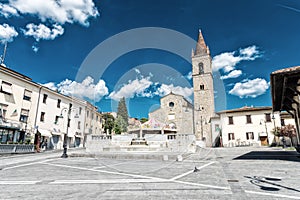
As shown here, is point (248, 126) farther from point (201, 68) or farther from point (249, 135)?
point (201, 68)

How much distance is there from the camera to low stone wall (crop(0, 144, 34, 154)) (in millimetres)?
15781

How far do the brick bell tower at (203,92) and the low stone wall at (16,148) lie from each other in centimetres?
2686

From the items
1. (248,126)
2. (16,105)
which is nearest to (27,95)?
(16,105)

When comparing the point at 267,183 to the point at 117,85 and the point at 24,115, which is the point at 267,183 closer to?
the point at 117,85

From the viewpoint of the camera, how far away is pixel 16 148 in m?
17.0

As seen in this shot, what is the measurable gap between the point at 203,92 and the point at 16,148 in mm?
32646

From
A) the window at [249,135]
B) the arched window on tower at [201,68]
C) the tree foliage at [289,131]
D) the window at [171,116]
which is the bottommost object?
the window at [249,135]

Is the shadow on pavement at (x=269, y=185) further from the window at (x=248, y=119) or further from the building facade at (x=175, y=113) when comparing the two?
the building facade at (x=175, y=113)

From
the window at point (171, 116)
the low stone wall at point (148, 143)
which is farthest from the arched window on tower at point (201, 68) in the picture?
the low stone wall at point (148, 143)

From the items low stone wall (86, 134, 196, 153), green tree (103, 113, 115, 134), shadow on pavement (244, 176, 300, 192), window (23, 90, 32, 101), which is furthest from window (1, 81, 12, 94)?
shadow on pavement (244, 176, 300, 192)

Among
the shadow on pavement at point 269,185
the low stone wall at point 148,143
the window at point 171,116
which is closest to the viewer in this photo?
the shadow on pavement at point 269,185

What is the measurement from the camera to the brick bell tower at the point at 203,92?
3597cm

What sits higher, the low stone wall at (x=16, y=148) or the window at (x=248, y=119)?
the window at (x=248, y=119)

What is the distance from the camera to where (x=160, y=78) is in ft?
43.6
